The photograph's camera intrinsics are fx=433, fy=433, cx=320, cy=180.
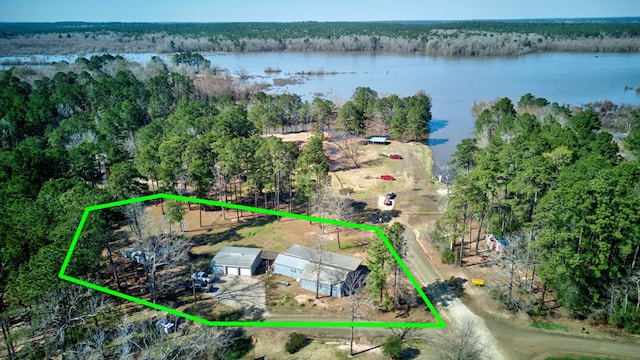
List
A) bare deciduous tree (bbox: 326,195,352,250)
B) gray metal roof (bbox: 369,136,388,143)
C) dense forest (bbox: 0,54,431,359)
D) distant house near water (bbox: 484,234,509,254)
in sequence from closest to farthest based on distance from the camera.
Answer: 1. dense forest (bbox: 0,54,431,359)
2. distant house near water (bbox: 484,234,509,254)
3. bare deciduous tree (bbox: 326,195,352,250)
4. gray metal roof (bbox: 369,136,388,143)

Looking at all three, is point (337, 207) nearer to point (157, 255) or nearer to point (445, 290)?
point (445, 290)

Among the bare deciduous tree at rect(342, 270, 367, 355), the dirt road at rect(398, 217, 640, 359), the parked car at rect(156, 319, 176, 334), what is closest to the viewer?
the dirt road at rect(398, 217, 640, 359)

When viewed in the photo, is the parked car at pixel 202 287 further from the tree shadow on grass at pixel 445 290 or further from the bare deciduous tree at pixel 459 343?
the bare deciduous tree at pixel 459 343

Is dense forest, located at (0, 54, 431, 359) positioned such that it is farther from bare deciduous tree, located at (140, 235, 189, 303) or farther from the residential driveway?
bare deciduous tree, located at (140, 235, 189, 303)

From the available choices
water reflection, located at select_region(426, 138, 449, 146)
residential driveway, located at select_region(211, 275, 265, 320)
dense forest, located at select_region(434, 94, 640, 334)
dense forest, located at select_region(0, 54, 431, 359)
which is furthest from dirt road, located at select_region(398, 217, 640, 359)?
water reflection, located at select_region(426, 138, 449, 146)

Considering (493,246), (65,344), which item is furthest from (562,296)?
(65,344)

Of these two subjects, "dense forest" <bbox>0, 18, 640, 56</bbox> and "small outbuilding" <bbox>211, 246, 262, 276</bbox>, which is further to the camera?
"dense forest" <bbox>0, 18, 640, 56</bbox>
